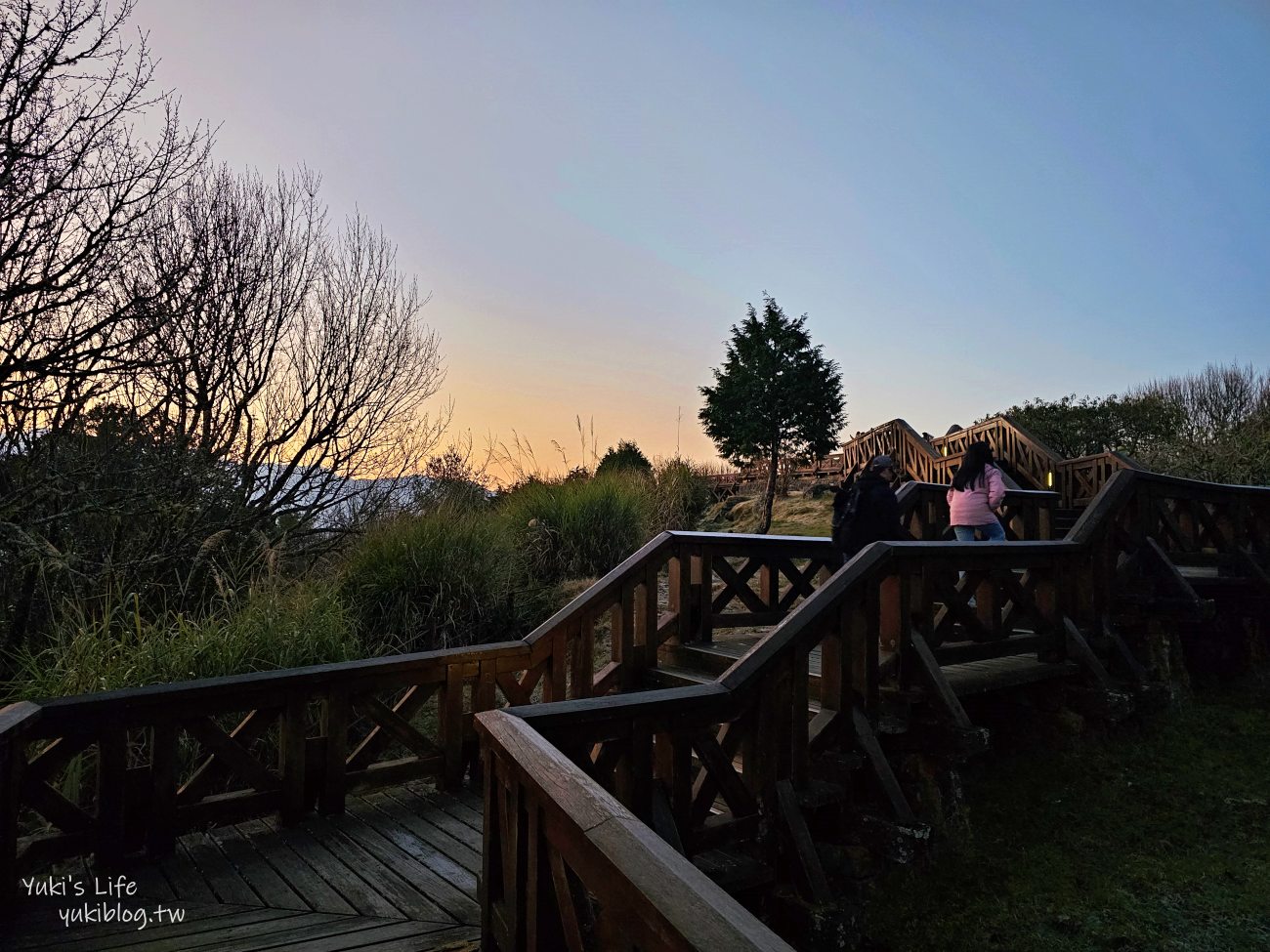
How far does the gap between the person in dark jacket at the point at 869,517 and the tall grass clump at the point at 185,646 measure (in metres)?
3.67

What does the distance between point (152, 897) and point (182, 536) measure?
3971 mm

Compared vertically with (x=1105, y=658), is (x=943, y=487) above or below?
above

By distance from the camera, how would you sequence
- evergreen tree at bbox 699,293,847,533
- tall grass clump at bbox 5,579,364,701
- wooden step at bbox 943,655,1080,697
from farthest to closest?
evergreen tree at bbox 699,293,847,533 < wooden step at bbox 943,655,1080,697 < tall grass clump at bbox 5,579,364,701

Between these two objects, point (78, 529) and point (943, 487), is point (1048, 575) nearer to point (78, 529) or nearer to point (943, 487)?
point (943, 487)

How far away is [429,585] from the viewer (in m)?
7.43

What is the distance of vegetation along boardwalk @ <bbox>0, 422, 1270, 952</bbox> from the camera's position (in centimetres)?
259

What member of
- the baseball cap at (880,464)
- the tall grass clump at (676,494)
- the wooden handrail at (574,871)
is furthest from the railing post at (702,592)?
the tall grass clump at (676,494)

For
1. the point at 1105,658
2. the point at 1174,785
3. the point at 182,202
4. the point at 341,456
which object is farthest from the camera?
the point at 341,456

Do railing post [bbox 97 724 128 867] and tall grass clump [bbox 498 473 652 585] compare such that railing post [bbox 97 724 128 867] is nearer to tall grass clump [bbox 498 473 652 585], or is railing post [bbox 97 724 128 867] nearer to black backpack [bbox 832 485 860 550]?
black backpack [bbox 832 485 860 550]

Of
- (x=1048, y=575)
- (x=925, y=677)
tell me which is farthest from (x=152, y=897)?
(x=1048, y=575)

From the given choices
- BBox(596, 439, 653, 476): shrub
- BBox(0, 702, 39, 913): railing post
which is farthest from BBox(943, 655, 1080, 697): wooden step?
BBox(596, 439, 653, 476): shrub

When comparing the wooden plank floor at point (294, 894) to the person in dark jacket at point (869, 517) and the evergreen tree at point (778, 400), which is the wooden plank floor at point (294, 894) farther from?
the evergreen tree at point (778, 400)

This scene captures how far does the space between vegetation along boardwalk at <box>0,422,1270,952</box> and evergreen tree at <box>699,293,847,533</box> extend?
48.4ft

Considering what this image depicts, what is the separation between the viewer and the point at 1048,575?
5496mm
